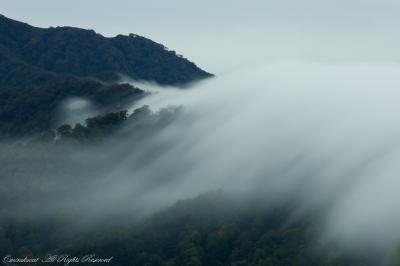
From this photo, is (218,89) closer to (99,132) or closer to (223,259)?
(99,132)

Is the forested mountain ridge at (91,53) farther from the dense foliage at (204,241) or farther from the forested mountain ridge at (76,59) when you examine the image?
the dense foliage at (204,241)

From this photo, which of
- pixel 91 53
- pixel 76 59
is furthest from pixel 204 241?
pixel 91 53

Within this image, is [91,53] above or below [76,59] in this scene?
above

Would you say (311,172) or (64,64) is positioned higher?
(64,64)

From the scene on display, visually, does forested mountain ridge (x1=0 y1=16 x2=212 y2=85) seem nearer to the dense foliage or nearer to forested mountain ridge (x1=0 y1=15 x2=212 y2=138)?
forested mountain ridge (x1=0 y1=15 x2=212 y2=138)

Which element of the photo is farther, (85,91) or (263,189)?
(85,91)

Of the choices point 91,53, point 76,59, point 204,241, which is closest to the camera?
point 204,241

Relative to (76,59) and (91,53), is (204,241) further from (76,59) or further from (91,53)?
(91,53)

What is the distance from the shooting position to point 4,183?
242 ft

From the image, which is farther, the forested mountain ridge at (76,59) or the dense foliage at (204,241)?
the forested mountain ridge at (76,59)

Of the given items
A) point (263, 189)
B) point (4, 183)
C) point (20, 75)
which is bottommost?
point (263, 189)

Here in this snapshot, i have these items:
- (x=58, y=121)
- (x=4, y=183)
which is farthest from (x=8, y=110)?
Answer: (x=4, y=183)

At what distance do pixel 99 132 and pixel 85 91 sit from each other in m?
34.2

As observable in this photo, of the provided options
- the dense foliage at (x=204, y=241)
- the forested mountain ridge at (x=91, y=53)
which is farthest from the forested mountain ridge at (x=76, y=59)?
the dense foliage at (x=204, y=241)
